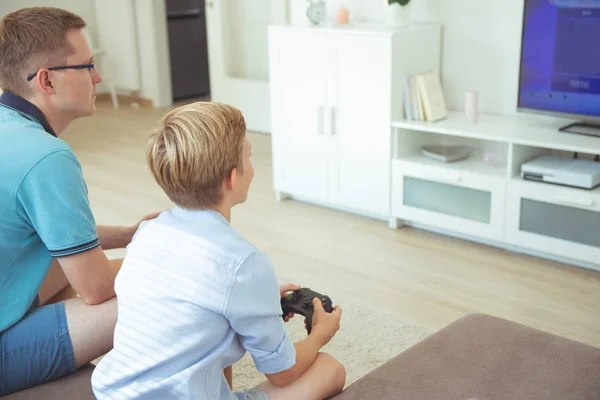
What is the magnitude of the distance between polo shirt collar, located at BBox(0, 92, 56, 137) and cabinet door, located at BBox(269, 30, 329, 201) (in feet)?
6.99

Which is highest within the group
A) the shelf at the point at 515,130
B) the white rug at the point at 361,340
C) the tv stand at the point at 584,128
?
the tv stand at the point at 584,128

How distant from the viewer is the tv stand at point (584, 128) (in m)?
3.23

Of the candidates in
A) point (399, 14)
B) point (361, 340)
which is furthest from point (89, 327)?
point (399, 14)

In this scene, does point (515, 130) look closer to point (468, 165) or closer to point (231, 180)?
point (468, 165)

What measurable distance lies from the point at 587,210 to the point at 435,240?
0.77 m

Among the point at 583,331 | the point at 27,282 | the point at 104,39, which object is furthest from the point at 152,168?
the point at 104,39

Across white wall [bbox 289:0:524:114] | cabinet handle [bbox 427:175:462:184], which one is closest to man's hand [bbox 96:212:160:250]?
cabinet handle [bbox 427:175:462:184]

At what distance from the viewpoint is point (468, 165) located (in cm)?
356

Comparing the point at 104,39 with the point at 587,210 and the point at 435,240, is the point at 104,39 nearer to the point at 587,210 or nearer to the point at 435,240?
the point at 435,240

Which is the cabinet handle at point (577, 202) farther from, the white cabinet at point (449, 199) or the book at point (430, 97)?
the book at point (430, 97)

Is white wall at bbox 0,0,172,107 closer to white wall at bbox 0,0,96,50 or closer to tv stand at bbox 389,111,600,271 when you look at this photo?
white wall at bbox 0,0,96,50

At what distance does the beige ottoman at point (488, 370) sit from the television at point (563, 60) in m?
1.65

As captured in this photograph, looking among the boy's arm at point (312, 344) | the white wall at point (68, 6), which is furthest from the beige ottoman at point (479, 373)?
the white wall at point (68, 6)

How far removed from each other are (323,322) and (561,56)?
2136 millimetres
